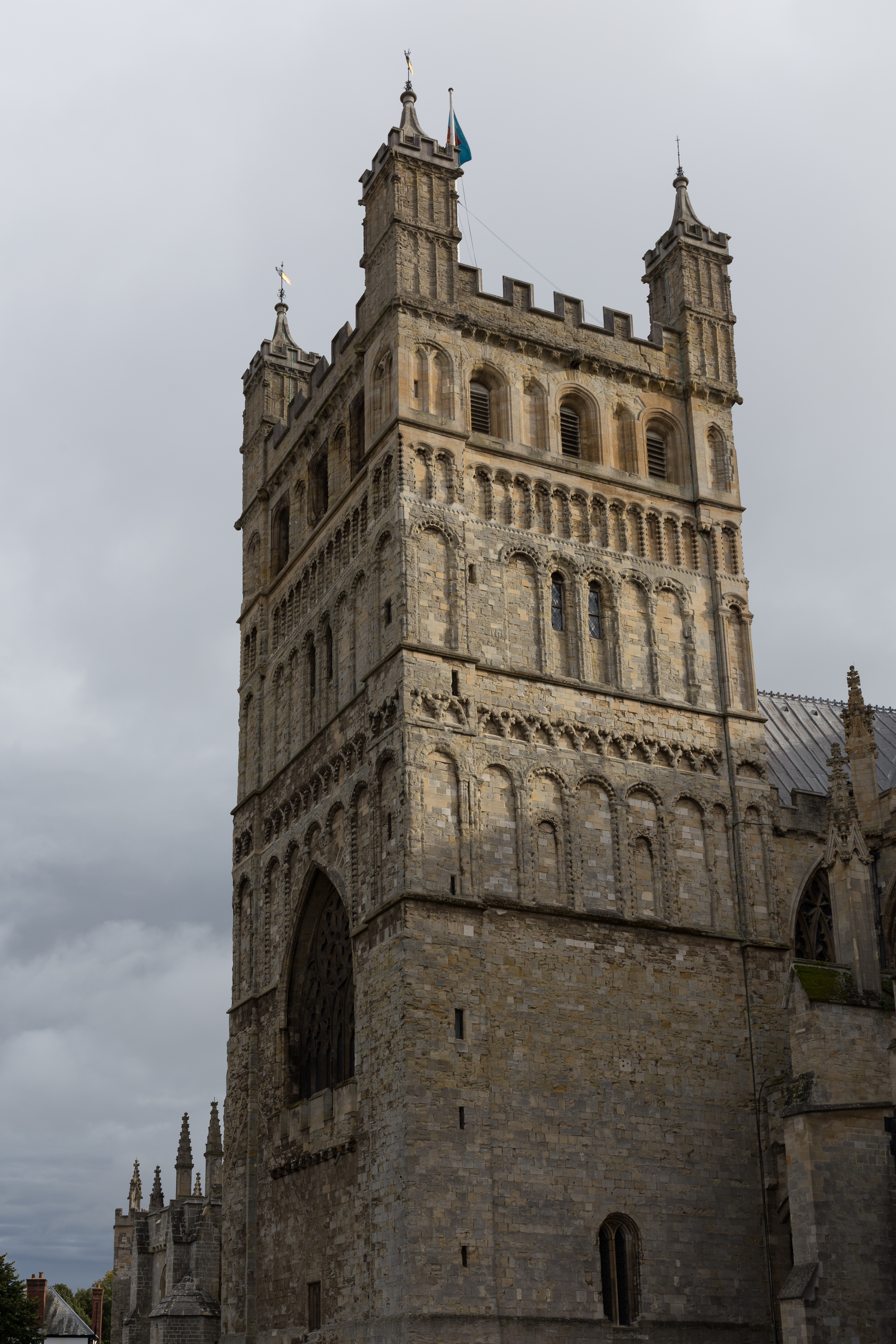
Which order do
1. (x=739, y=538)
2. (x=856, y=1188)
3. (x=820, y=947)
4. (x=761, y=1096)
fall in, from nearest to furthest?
(x=856, y=1188)
(x=761, y=1096)
(x=820, y=947)
(x=739, y=538)

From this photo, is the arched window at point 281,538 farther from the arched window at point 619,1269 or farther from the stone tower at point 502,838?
the arched window at point 619,1269

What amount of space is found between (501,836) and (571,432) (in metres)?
11.9

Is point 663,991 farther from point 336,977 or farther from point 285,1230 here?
point 285,1230

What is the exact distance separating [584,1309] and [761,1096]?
654cm

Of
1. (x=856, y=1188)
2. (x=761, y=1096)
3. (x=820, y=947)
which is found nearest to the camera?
(x=856, y=1188)

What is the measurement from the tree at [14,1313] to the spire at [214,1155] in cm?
982

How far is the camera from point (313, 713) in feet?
134

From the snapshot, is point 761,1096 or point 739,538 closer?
point 761,1096

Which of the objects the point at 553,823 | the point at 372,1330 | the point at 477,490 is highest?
the point at 477,490

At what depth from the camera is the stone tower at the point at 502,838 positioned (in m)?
31.9

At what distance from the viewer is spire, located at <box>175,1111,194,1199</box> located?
6069cm

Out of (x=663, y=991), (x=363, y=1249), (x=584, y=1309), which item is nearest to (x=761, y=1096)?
(x=663, y=991)

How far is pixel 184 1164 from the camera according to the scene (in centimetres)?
6212

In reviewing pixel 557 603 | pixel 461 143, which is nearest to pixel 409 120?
pixel 461 143
